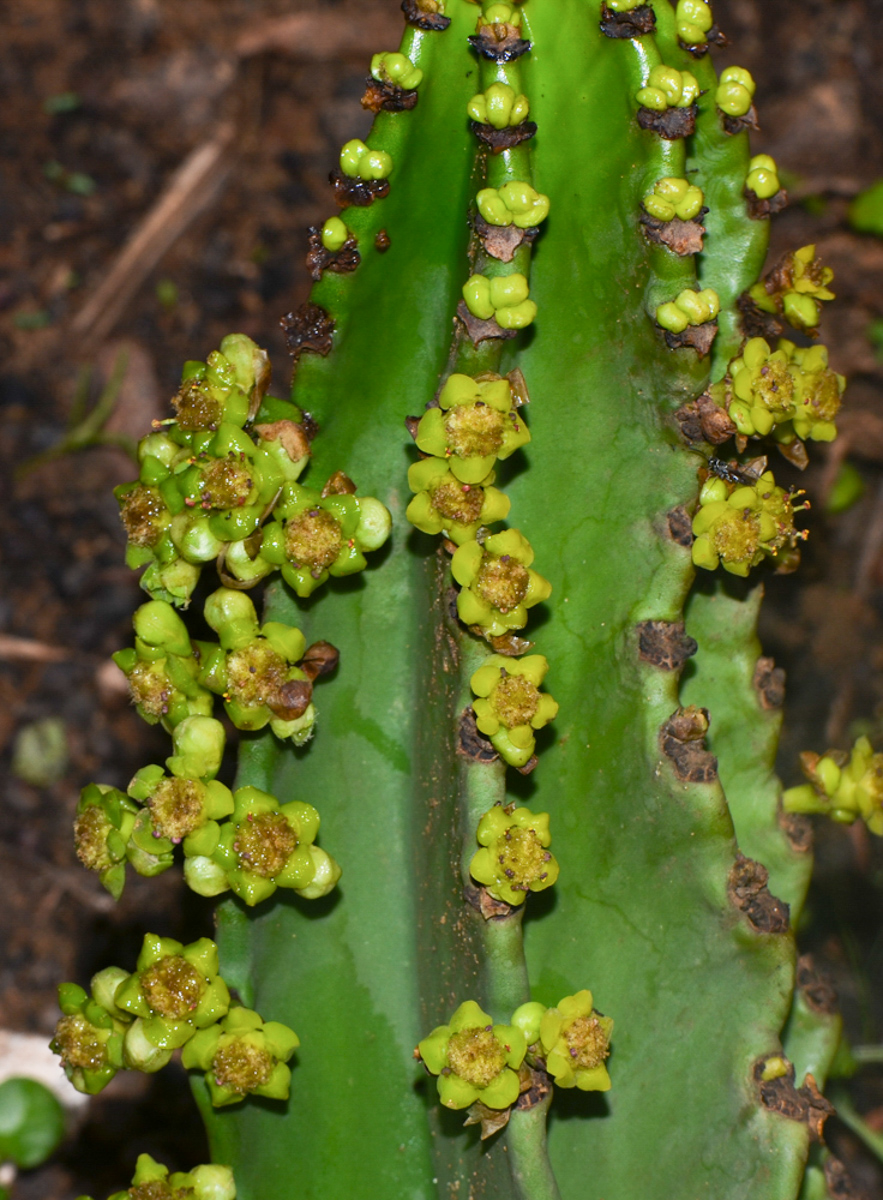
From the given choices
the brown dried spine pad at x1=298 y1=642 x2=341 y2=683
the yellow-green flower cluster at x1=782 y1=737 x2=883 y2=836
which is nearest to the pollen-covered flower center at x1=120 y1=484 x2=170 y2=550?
Answer: the brown dried spine pad at x1=298 y1=642 x2=341 y2=683

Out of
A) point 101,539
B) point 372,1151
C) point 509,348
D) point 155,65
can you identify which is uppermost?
point 509,348

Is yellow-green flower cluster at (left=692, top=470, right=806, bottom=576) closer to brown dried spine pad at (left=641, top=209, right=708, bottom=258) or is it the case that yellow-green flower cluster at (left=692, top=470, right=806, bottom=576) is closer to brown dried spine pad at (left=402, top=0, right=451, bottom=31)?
brown dried spine pad at (left=641, top=209, right=708, bottom=258)

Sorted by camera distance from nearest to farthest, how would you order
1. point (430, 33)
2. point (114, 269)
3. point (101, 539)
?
point (430, 33), point (101, 539), point (114, 269)

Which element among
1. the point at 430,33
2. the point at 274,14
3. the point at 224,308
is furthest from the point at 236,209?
the point at 430,33

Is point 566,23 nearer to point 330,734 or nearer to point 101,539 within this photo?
point 330,734

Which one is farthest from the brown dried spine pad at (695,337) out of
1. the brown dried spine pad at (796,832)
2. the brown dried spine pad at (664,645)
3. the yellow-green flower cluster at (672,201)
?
the brown dried spine pad at (796,832)
